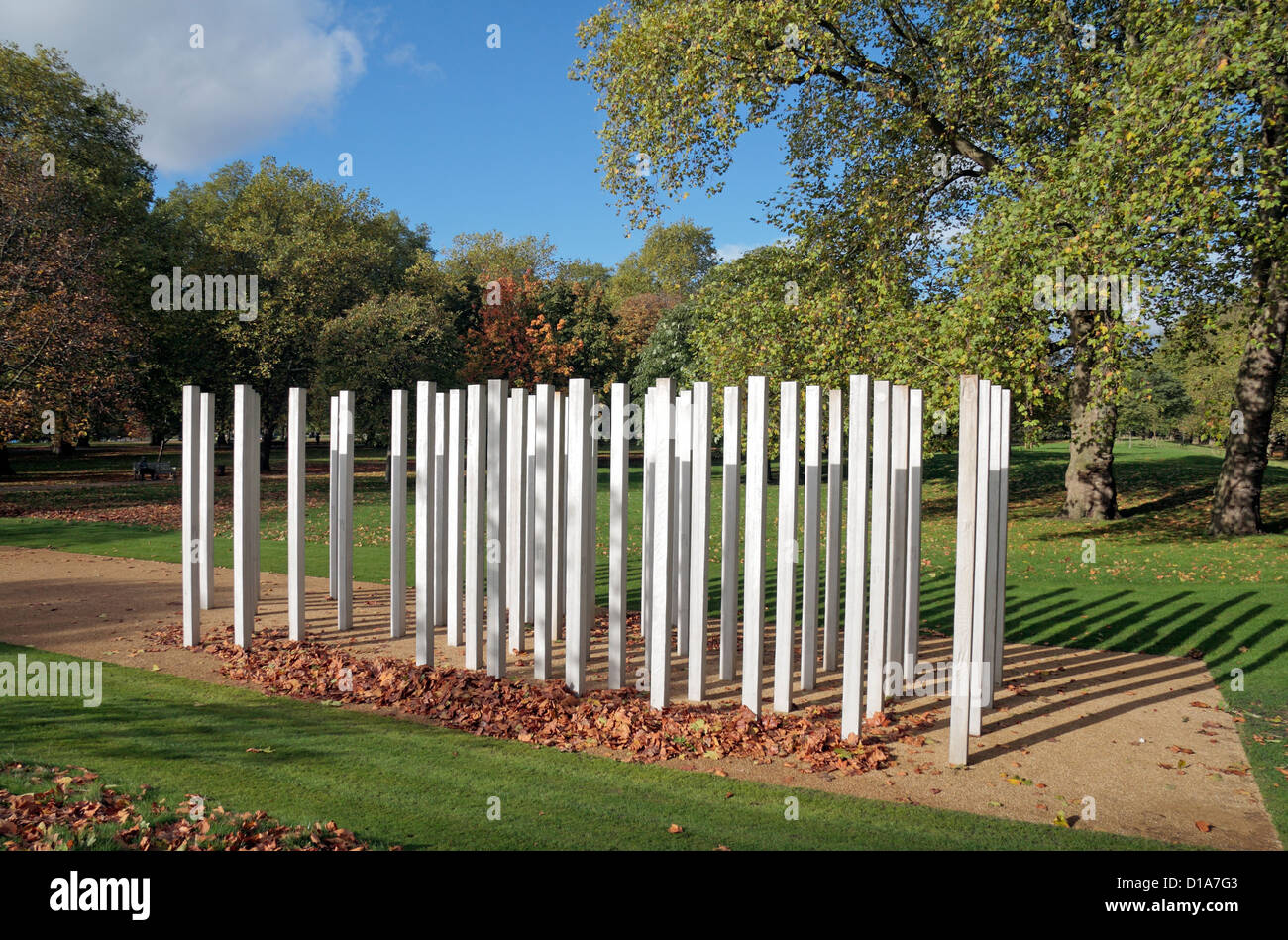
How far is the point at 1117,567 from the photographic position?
14828 mm

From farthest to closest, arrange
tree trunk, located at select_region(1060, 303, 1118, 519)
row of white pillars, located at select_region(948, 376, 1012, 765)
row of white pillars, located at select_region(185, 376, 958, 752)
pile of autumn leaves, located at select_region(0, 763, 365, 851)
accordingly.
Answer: tree trunk, located at select_region(1060, 303, 1118, 519) < row of white pillars, located at select_region(185, 376, 958, 752) < row of white pillars, located at select_region(948, 376, 1012, 765) < pile of autumn leaves, located at select_region(0, 763, 365, 851)

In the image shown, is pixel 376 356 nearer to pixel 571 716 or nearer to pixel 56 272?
pixel 56 272

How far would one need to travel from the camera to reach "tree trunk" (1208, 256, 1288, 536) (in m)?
16.2

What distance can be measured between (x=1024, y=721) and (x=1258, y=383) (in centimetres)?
1450

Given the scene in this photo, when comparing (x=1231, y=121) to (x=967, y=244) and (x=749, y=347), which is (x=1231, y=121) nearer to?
(x=967, y=244)

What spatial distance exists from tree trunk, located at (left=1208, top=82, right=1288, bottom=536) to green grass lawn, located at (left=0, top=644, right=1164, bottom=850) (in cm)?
1399

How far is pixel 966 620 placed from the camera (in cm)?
577

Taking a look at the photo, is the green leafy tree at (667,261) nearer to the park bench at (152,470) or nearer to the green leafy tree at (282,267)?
the green leafy tree at (282,267)

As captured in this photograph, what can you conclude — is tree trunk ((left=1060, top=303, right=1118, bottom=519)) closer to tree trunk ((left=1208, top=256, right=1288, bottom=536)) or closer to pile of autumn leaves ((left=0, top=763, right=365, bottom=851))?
tree trunk ((left=1208, top=256, right=1288, bottom=536))

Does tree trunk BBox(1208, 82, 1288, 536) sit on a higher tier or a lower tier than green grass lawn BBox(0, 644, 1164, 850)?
higher

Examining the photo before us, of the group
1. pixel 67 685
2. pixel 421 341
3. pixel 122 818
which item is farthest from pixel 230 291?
pixel 122 818

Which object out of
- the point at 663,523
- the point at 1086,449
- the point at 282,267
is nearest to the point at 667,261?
the point at 282,267

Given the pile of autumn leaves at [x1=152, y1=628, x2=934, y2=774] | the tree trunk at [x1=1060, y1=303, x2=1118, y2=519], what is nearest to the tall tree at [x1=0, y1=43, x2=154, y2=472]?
the pile of autumn leaves at [x1=152, y1=628, x2=934, y2=774]

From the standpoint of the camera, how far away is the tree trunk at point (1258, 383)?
1501cm
